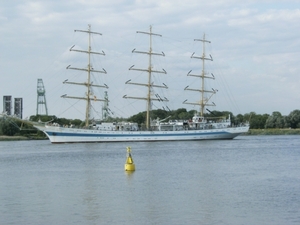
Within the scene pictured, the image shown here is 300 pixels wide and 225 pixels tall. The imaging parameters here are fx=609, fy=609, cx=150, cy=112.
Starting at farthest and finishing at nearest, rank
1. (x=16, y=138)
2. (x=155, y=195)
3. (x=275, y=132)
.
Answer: (x=275, y=132) < (x=16, y=138) < (x=155, y=195)

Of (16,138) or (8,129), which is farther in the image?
(8,129)

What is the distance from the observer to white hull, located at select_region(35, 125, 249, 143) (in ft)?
353

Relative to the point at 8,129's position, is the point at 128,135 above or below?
below

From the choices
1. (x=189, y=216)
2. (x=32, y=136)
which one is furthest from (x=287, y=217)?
(x=32, y=136)

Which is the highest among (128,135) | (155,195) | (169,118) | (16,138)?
(169,118)

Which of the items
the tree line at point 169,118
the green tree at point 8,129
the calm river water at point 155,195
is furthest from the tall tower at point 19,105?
the calm river water at point 155,195

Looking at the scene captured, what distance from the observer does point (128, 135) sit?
11119cm

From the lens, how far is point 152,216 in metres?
24.7

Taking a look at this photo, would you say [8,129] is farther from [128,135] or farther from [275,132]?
[275,132]

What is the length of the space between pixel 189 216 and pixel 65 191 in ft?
34.4

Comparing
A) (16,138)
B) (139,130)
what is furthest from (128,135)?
(16,138)

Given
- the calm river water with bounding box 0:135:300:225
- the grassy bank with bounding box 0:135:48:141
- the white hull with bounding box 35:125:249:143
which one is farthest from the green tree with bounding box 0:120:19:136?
the calm river water with bounding box 0:135:300:225

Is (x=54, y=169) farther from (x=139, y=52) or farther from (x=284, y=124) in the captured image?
(x=284, y=124)

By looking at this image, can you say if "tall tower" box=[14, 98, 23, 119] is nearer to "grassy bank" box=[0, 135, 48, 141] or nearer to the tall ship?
"grassy bank" box=[0, 135, 48, 141]
